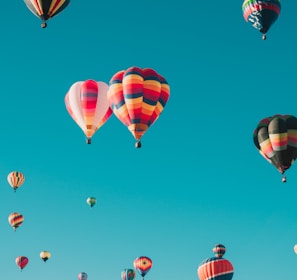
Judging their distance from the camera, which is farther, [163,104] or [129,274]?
[129,274]

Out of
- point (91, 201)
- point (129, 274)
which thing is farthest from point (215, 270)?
point (91, 201)

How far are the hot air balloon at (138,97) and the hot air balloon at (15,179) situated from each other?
24.9 m

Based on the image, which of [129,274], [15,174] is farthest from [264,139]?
[15,174]

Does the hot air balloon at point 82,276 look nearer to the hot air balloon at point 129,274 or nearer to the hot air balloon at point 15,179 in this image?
the hot air balloon at point 129,274

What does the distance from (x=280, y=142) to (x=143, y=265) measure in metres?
22.0

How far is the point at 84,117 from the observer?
4288 cm

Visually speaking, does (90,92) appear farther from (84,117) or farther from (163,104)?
(163,104)

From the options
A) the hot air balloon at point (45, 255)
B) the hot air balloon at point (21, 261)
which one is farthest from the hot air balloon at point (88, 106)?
the hot air balloon at point (45, 255)

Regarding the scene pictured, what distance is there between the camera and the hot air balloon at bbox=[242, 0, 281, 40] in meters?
45.7

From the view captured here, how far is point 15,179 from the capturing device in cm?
6544

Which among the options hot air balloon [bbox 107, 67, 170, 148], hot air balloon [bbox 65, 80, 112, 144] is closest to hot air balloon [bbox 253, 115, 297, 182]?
hot air balloon [bbox 107, 67, 170, 148]

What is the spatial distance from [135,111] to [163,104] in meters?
2.08

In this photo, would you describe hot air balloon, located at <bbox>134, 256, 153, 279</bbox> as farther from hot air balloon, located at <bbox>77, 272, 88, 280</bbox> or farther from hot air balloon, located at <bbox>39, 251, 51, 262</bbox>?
hot air balloon, located at <bbox>39, 251, 51, 262</bbox>

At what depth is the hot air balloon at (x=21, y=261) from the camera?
6825cm
